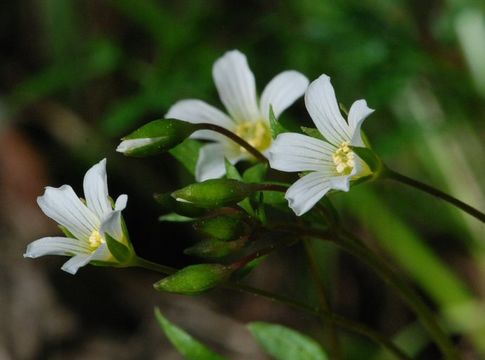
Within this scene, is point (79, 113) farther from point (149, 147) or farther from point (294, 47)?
point (149, 147)

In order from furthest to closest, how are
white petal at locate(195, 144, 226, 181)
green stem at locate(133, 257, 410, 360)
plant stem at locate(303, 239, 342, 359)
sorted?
white petal at locate(195, 144, 226, 181) → plant stem at locate(303, 239, 342, 359) → green stem at locate(133, 257, 410, 360)

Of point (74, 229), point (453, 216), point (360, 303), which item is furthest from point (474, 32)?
point (74, 229)

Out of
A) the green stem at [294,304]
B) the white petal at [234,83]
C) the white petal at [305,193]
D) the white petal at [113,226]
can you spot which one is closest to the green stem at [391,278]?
the green stem at [294,304]

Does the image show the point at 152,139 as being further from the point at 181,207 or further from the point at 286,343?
the point at 286,343

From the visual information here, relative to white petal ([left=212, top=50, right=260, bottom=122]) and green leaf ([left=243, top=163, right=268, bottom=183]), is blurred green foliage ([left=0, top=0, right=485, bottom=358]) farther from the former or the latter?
green leaf ([left=243, top=163, right=268, bottom=183])

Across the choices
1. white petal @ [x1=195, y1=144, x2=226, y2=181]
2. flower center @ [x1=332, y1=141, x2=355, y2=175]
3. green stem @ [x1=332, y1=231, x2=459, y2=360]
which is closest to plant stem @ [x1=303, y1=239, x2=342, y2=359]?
green stem @ [x1=332, y1=231, x2=459, y2=360]
